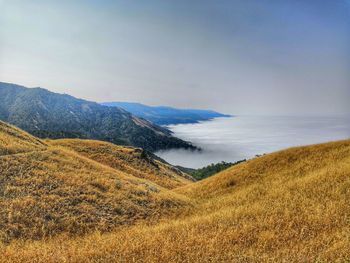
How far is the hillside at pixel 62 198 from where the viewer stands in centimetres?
1573

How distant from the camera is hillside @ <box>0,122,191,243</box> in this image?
1573 centimetres

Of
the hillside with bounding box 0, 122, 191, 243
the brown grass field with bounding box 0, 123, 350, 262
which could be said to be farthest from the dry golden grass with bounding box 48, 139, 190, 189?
the hillside with bounding box 0, 122, 191, 243

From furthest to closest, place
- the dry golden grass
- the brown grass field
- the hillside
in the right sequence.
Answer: the dry golden grass < the hillside < the brown grass field

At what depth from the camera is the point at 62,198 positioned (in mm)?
18531

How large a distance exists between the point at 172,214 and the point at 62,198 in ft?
21.4

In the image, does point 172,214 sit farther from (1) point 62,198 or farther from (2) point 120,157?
(2) point 120,157

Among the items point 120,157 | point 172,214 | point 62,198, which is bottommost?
point 120,157

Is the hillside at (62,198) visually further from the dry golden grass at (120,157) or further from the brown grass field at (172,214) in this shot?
the dry golden grass at (120,157)

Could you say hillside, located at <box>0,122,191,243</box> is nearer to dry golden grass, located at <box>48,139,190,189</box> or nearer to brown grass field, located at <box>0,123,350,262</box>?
brown grass field, located at <box>0,123,350,262</box>

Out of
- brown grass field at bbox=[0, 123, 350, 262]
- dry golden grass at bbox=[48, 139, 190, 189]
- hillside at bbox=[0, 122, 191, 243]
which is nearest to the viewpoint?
brown grass field at bbox=[0, 123, 350, 262]

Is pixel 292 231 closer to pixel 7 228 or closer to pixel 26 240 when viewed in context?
pixel 26 240

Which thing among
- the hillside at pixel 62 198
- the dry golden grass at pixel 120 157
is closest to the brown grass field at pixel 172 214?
the hillside at pixel 62 198

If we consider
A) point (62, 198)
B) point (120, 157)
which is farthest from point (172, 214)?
point (120, 157)

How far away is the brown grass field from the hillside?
0.06 metres
